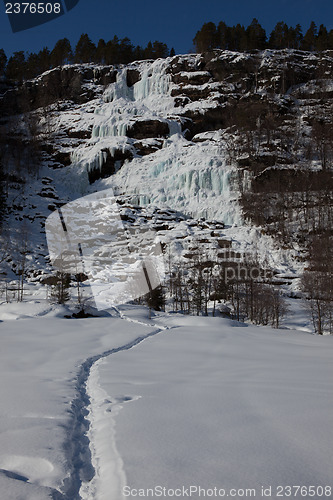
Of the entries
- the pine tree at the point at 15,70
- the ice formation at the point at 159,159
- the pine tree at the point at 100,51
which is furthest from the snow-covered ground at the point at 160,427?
the pine tree at the point at 15,70

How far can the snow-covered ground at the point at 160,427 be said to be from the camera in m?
2.49

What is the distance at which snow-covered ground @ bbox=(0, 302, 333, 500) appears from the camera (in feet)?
8.17

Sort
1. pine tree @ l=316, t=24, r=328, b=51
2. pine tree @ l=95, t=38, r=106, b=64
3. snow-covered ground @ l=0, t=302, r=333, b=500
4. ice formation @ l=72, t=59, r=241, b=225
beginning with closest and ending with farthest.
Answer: snow-covered ground @ l=0, t=302, r=333, b=500 → ice formation @ l=72, t=59, r=241, b=225 → pine tree @ l=316, t=24, r=328, b=51 → pine tree @ l=95, t=38, r=106, b=64

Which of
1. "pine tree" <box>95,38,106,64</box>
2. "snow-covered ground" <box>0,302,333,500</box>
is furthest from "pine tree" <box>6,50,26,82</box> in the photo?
"snow-covered ground" <box>0,302,333,500</box>

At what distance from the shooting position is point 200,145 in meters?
51.7

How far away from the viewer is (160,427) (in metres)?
3.54

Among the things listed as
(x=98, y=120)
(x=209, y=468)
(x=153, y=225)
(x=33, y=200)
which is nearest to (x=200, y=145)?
(x=153, y=225)

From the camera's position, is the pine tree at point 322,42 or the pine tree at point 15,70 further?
the pine tree at point 15,70

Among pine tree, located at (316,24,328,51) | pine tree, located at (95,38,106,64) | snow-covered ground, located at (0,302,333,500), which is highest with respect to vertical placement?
pine tree, located at (95,38,106,64)

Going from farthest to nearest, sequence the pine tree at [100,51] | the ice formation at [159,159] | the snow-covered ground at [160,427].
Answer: the pine tree at [100,51], the ice formation at [159,159], the snow-covered ground at [160,427]

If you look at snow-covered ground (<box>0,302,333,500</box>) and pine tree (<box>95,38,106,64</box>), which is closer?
snow-covered ground (<box>0,302,333,500</box>)

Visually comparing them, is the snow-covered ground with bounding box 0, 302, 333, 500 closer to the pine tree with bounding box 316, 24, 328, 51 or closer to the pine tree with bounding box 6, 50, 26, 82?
the pine tree with bounding box 316, 24, 328, 51

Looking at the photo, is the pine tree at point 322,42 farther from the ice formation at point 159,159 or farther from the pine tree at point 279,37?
the ice formation at point 159,159

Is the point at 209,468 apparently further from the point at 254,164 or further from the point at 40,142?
the point at 40,142
